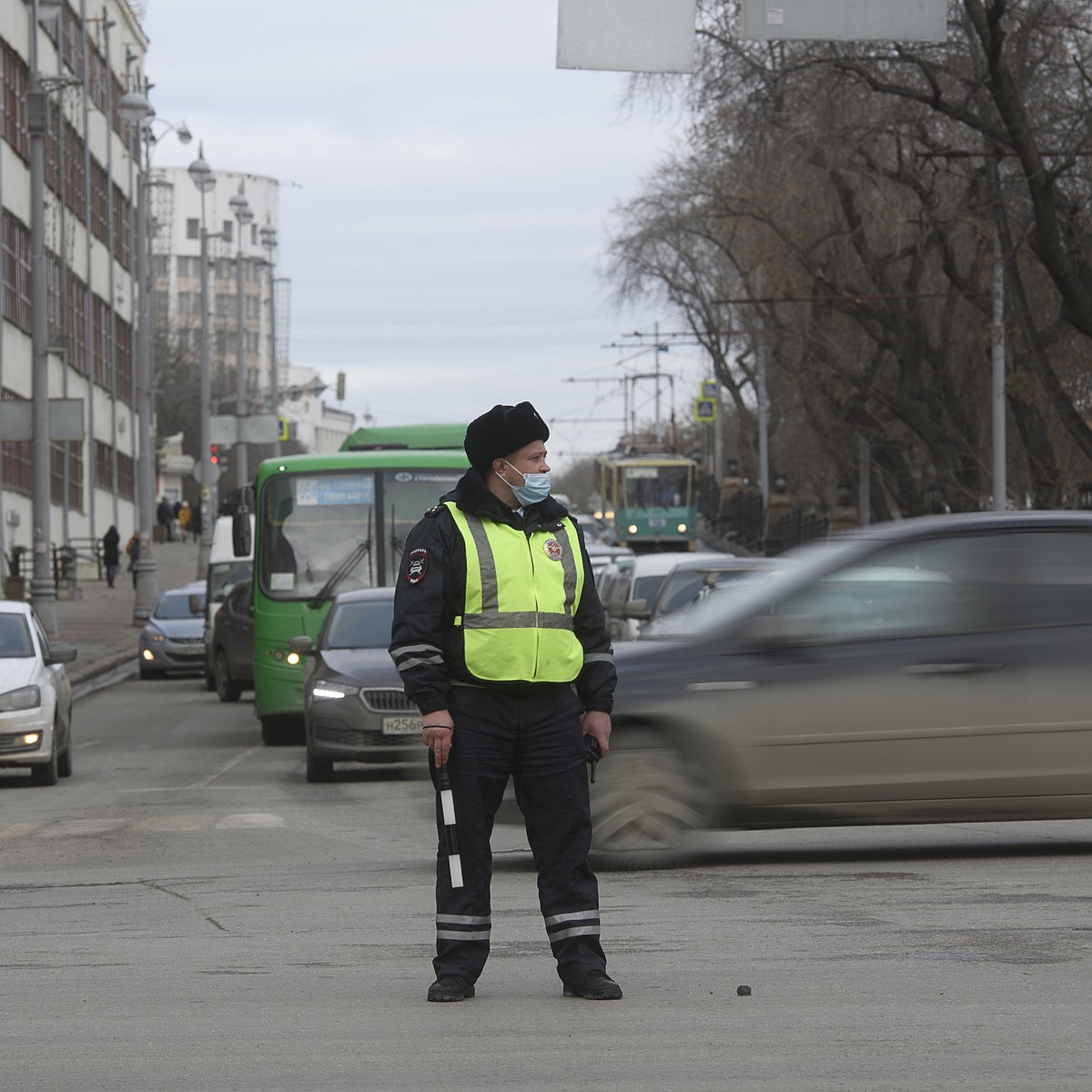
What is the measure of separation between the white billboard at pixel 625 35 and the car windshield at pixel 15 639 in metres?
7.31

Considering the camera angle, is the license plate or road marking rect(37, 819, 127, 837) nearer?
road marking rect(37, 819, 127, 837)

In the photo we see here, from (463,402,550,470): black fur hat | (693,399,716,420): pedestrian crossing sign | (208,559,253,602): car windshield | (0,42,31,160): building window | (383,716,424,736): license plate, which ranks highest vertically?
(0,42,31,160): building window

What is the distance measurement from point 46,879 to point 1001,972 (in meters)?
5.53

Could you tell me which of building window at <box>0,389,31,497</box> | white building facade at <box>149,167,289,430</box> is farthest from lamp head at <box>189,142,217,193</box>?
white building facade at <box>149,167,289,430</box>

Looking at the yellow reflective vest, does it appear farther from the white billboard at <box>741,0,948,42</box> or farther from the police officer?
the white billboard at <box>741,0,948,42</box>

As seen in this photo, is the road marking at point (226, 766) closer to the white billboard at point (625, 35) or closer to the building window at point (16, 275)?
the white billboard at point (625, 35)

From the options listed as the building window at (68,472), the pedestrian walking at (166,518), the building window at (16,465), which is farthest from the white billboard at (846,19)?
the pedestrian walking at (166,518)

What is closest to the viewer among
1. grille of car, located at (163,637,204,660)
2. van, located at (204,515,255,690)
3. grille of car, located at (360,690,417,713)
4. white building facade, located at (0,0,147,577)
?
grille of car, located at (360,690,417,713)

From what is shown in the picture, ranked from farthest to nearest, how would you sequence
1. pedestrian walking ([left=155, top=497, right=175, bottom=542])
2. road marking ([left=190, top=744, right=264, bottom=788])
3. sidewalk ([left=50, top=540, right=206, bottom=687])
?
pedestrian walking ([left=155, top=497, right=175, bottom=542])
sidewalk ([left=50, top=540, right=206, bottom=687])
road marking ([left=190, top=744, right=264, bottom=788])

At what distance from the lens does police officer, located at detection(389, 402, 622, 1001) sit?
21.5ft

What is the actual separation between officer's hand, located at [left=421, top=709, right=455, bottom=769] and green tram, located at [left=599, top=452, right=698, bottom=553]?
224 ft

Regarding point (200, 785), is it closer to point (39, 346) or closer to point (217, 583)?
point (217, 583)

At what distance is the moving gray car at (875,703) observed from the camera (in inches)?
410

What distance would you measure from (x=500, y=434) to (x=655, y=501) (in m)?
68.8
